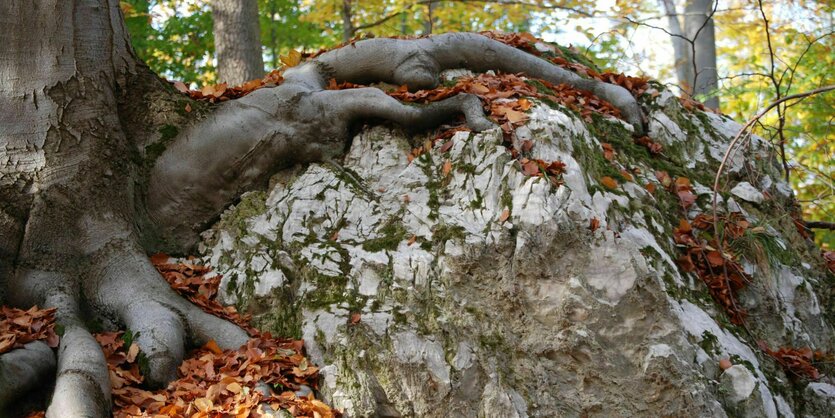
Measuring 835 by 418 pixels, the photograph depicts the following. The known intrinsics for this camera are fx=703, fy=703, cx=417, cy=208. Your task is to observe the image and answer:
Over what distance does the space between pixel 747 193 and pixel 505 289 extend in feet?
9.57

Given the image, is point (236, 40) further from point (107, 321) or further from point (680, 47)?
point (680, 47)

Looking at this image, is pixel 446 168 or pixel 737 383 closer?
pixel 737 383

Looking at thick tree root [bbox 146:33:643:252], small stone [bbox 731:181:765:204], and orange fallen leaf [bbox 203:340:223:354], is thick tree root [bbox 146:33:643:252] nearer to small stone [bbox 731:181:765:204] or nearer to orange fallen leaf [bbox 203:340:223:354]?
orange fallen leaf [bbox 203:340:223:354]

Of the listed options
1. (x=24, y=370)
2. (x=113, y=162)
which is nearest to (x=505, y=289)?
(x=24, y=370)

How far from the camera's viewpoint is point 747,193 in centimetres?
593

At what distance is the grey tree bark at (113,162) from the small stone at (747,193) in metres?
2.51

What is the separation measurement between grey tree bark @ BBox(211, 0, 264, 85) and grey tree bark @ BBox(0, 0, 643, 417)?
2.36m

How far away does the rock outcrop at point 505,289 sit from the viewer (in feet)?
13.0

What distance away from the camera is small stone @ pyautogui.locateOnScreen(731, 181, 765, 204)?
19.4 ft

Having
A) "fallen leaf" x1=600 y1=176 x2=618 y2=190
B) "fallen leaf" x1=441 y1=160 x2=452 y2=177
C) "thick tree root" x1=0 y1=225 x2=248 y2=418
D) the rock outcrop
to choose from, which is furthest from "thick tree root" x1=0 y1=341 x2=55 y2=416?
"fallen leaf" x1=600 y1=176 x2=618 y2=190

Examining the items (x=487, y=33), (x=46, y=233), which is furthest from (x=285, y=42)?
(x=46, y=233)

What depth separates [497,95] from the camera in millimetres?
5285

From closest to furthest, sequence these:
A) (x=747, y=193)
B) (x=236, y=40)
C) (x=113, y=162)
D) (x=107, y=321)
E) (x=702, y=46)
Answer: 1. (x=107, y=321)
2. (x=113, y=162)
3. (x=747, y=193)
4. (x=236, y=40)
5. (x=702, y=46)

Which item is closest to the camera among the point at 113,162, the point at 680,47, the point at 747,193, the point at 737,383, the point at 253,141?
the point at 737,383
